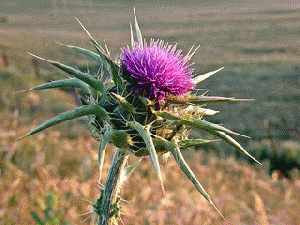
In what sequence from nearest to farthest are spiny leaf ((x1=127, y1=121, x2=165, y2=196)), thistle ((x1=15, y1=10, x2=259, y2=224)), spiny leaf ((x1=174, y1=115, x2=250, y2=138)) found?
spiny leaf ((x1=127, y1=121, x2=165, y2=196)) → spiny leaf ((x1=174, y1=115, x2=250, y2=138)) → thistle ((x1=15, y1=10, x2=259, y2=224))

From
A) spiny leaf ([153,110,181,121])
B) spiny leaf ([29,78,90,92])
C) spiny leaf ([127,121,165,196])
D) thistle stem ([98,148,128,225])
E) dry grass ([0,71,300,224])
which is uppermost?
spiny leaf ([29,78,90,92])

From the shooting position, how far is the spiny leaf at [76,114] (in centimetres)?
159

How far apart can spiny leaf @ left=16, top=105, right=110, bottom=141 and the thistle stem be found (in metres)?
0.25

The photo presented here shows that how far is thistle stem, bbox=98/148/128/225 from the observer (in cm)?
192

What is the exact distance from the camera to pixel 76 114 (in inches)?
66.5

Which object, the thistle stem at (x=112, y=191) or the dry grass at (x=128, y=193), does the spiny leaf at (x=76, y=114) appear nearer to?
the thistle stem at (x=112, y=191)

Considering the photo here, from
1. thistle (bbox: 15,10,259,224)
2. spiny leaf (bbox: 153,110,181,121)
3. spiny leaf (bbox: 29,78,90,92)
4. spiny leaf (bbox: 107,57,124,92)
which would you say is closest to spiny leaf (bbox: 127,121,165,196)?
thistle (bbox: 15,10,259,224)

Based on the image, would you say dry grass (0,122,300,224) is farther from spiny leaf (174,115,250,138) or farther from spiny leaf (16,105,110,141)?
spiny leaf (174,115,250,138)

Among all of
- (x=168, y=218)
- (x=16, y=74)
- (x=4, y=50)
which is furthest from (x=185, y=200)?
(x=4, y=50)

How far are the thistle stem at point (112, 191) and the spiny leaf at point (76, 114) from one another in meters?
0.25

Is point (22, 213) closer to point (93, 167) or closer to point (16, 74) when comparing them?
point (93, 167)

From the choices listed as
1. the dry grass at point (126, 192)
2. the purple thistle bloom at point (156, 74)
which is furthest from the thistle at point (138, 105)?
the dry grass at point (126, 192)

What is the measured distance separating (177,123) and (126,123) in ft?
0.95

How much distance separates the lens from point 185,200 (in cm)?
331
